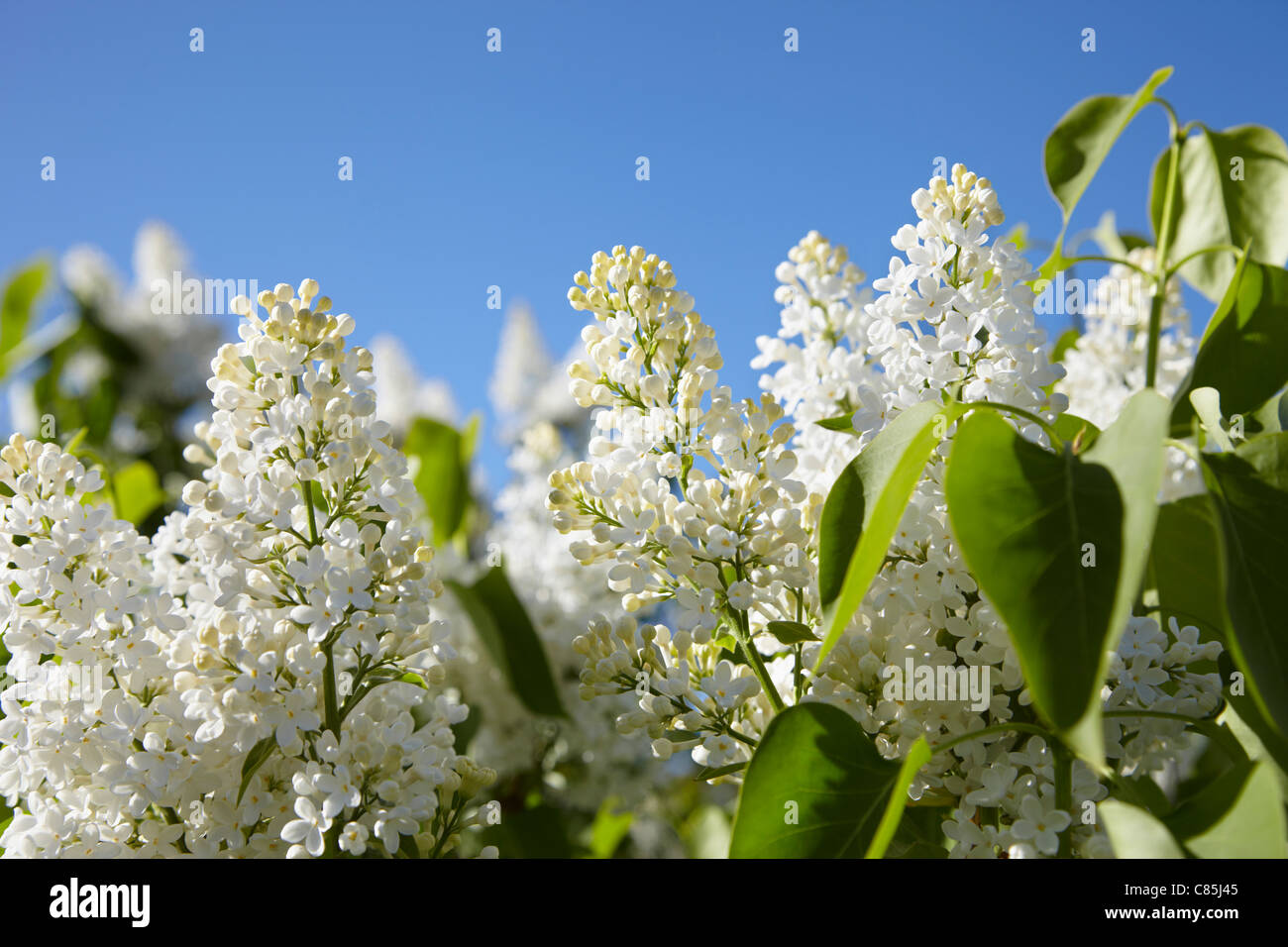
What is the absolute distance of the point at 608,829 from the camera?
1.40 meters

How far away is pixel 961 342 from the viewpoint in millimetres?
583

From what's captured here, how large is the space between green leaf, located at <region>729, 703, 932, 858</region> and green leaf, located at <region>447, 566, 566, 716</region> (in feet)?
1.90

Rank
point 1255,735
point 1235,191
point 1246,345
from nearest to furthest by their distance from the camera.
→ point 1255,735
point 1246,345
point 1235,191

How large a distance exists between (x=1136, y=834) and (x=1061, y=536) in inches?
5.2

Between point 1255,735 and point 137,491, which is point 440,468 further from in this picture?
point 1255,735

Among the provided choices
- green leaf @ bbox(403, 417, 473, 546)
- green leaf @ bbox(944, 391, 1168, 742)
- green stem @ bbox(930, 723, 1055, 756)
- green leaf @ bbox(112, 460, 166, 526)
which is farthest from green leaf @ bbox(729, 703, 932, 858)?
green leaf @ bbox(403, 417, 473, 546)

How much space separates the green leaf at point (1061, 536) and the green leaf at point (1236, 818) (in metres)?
0.09

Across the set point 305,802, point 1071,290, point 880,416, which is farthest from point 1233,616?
point 1071,290

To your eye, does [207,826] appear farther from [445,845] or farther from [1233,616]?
[1233,616]

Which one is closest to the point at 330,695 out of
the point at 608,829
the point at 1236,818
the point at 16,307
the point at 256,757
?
the point at 256,757

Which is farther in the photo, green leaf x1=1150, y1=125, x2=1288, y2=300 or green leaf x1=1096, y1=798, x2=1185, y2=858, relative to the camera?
green leaf x1=1150, y1=125, x2=1288, y2=300

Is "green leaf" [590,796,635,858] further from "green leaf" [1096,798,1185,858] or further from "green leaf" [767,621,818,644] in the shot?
"green leaf" [1096,798,1185,858]

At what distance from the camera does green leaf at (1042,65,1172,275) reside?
0.71 m

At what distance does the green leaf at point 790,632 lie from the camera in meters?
0.55
